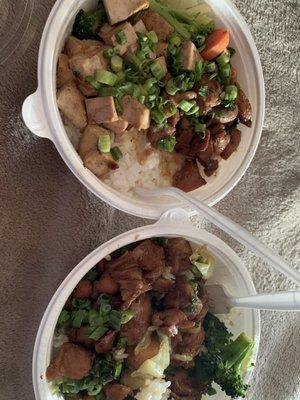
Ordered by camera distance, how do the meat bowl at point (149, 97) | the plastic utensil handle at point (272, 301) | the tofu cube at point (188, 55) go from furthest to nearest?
1. the tofu cube at point (188, 55)
2. the meat bowl at point (149, 97)
3. the plastic utensil handle at point (272, 301)

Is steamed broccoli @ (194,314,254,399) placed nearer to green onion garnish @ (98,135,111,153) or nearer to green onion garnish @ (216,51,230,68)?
green onion garnish @ (98,135,111,153)

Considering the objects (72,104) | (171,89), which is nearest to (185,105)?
(171,89)

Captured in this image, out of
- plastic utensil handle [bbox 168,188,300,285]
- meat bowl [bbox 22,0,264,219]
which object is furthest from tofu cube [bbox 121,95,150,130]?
plastic utensil handle [bbox 168,188,300,285]

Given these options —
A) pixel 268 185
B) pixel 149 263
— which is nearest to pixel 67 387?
pixel 149 263

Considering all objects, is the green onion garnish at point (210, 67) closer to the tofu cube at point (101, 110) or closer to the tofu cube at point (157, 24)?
the tofu cube at point (157, 24)

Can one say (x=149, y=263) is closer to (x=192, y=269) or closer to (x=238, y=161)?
(x=192, y=269)

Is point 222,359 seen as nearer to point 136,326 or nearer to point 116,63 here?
point 136,326

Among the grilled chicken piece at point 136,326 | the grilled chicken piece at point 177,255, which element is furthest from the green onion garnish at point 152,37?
the grilled chicken piece at point 136,326
